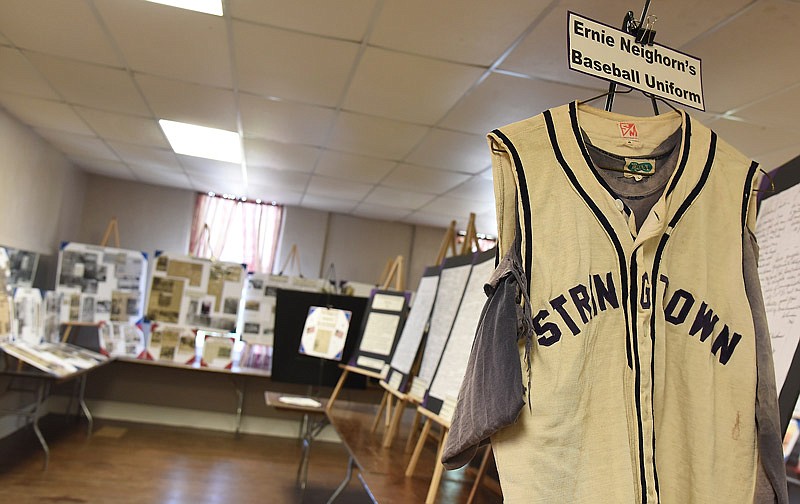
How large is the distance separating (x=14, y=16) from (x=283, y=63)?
4.33ft

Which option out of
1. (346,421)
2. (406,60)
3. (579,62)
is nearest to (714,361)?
(579,62)

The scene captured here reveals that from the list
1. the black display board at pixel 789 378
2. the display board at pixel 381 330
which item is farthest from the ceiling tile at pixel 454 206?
the black display board at pixel 789 378

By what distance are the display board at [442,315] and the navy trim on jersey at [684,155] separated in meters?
1.54

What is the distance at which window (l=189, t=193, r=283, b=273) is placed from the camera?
7.34 metres

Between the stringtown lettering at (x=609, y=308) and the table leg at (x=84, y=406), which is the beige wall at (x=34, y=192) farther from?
the stringtown lettering at (x=609, y=308)

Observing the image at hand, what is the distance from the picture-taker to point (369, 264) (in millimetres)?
7832

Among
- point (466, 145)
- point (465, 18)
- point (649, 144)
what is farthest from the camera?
point (466, 145)

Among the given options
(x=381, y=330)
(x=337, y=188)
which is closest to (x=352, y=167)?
(x=337, y=188)

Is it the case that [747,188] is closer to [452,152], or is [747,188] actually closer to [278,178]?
[452,152]

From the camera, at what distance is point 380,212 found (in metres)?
7.32

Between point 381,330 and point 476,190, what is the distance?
199cm

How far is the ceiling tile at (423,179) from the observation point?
514cm

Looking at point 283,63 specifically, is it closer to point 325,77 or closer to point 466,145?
point 325,77

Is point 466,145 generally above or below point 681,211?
above
